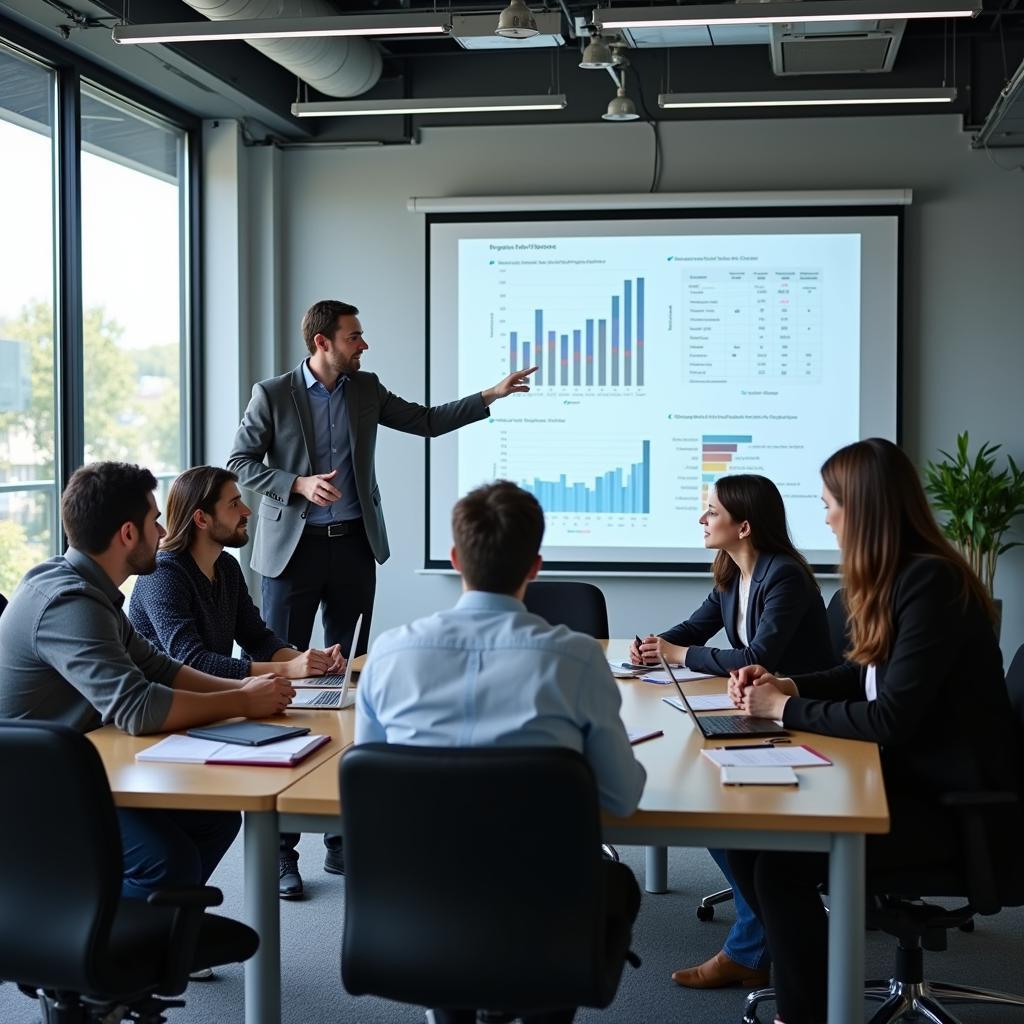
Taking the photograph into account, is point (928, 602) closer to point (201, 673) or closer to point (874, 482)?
point (874, 482)

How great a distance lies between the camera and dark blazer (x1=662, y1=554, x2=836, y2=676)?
136 inches

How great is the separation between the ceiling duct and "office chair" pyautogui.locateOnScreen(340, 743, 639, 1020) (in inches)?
147

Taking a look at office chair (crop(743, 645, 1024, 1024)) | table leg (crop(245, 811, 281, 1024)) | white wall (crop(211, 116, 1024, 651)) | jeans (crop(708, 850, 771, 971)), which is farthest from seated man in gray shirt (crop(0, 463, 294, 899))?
white wall (crop(211, 116, 1024, 651))

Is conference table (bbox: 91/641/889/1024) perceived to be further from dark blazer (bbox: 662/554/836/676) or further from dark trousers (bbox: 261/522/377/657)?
dark trousers (bbox: 261/522/377/657)

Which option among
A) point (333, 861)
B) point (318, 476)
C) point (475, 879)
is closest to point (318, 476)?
point (318, 476)

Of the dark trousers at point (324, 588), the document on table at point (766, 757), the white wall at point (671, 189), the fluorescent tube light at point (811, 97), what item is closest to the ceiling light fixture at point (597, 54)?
the fluorescent tube light at point (811, 97)

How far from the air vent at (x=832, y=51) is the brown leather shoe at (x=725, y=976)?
3796 millimetres

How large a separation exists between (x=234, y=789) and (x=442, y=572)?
425 centimetres

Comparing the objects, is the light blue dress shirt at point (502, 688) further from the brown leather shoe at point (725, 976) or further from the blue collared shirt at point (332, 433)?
the blue collared shirt at point (332, 433)

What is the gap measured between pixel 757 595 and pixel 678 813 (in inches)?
57.6

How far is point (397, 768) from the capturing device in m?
1.89

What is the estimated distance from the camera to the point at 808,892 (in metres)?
2.61

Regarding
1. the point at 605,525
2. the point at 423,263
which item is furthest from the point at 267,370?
the point at 605,525

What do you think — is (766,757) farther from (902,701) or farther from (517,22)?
(517,22)
